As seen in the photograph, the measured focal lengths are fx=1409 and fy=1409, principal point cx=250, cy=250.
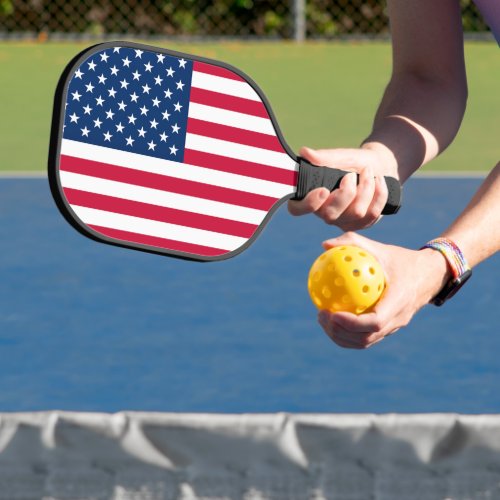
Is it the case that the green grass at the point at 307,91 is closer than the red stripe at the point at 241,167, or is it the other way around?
the red stripe at the point at 241,167

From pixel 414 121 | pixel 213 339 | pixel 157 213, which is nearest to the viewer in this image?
pixel 157 213

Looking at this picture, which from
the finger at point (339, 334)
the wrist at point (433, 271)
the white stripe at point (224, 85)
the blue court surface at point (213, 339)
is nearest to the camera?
the finger at point (339, 334)

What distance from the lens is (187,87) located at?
238 cm

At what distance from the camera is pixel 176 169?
2.35 metres

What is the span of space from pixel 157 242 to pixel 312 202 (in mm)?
265

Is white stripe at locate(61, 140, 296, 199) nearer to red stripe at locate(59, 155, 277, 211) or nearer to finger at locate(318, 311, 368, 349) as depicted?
red stripe at locate(59, 155, 277, 211)

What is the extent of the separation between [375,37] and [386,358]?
9.31 meters

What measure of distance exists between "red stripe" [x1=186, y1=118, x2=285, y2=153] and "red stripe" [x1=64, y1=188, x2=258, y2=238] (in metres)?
0.15

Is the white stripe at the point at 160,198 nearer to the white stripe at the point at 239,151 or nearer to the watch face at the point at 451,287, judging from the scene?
the white stripe at the point at 239,151

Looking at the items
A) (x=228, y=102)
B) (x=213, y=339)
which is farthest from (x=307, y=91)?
(x=228, y=102)

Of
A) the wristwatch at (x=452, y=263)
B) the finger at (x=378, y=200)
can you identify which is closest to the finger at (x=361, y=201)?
the finger at (x=378, y=200)

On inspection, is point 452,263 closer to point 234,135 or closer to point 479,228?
point 479,228

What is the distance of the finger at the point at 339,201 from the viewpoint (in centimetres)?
229

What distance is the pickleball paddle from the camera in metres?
2.22
